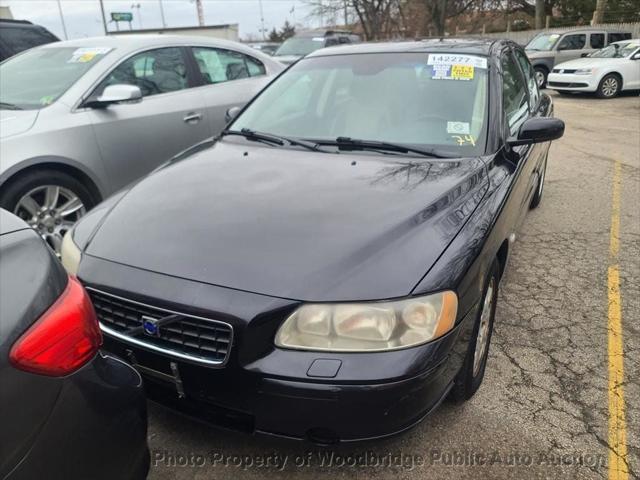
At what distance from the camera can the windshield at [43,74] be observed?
13.4ft

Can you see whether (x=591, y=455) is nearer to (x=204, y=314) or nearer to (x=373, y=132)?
(x=204, y=314)

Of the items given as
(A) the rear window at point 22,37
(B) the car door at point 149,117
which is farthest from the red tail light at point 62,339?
(A) the rear window at point 22,37

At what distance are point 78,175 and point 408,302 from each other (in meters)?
3.19

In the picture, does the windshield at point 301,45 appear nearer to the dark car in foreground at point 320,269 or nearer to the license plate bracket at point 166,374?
the dark car in foreground at point 320,269

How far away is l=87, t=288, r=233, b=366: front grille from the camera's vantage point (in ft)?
5.93

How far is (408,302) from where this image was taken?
177 cm

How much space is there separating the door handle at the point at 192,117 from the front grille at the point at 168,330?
304 centimetres

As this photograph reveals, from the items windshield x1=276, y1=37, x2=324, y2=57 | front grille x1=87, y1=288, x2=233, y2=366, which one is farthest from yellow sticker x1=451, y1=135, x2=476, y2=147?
windshield x1=276, y1=37, x2=324, y2=57

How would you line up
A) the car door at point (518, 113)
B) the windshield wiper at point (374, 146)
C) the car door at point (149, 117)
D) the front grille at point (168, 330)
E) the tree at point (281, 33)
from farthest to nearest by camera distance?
the tree at point (281, 33) < the car door at point (149, 117) < the car door at point (518, 113) < the windshield wiper at point (374, 146) < the front grille at point (168, 330)

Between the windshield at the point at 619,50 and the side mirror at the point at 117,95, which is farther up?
the side mirror at the point at 117,95

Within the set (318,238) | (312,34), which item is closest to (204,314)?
(318,238)

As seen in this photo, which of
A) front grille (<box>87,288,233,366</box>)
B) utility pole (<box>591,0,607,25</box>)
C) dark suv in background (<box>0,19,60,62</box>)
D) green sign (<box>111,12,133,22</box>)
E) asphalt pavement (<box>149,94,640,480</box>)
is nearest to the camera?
front grille (<box>87,288,233,366</box>)

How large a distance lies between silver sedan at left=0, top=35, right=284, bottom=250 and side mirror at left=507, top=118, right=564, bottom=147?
2.83 m

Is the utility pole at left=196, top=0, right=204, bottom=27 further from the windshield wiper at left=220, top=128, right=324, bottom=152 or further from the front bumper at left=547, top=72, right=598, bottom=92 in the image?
the windshield wiper at left=220, top=128, right=324, bottom=152
